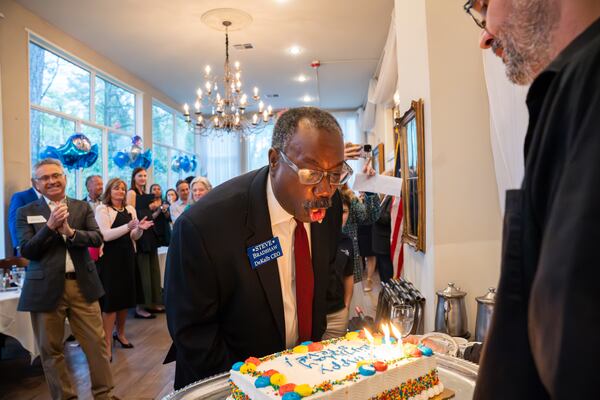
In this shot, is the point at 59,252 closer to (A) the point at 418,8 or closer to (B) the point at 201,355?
(B) the point at 201,355

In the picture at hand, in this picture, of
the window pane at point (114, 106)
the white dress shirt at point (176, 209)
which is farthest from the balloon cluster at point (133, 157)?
the white dress shirt at point (176, 209)

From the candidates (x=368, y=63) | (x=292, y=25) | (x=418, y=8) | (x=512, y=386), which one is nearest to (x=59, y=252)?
(x=418, y=8)

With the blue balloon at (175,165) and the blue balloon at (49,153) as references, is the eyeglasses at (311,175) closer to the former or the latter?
the blue balloon at (49,153)

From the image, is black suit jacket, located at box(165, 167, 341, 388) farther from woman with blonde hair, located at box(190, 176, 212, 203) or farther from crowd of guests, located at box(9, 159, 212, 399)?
woman with blonde hair, located at box(190, 176, 212, 203)

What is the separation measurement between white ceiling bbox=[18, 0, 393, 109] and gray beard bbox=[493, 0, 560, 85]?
15.4ft

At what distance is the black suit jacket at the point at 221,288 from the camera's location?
1287 mm

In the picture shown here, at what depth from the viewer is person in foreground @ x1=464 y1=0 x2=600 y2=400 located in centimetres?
36

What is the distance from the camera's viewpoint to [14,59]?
4844 millimetres

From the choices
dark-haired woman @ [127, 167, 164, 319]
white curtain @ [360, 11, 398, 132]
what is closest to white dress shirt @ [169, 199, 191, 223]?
dark-haired woman @ [127, 167, 164, 319]

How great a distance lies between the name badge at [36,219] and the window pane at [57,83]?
332cm

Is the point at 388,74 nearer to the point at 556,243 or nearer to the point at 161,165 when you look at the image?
Result: the point at 556,243

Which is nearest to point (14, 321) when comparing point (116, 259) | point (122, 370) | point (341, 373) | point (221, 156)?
point (122, 370)

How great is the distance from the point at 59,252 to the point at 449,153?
101 inches

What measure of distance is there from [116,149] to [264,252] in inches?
279
